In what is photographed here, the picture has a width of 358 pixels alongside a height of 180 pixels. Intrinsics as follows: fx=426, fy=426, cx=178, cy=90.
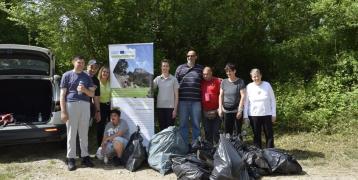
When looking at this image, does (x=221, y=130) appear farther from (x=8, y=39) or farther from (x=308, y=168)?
(x=8, y=39)

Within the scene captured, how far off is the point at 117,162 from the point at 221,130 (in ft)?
6.97

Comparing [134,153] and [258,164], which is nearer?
[258,164]

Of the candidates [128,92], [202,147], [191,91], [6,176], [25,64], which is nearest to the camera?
[6,176]

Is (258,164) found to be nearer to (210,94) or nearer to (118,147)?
(210,94)

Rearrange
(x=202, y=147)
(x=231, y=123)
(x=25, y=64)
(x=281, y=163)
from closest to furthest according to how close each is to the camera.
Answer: (x=281, y=163) < (x=202, y=147) < (x=231, y=123) < (x=25, y=64)

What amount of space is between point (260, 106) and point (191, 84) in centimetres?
127

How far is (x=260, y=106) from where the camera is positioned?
7258 mm

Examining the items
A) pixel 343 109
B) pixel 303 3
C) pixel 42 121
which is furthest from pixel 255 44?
pixel 42 121

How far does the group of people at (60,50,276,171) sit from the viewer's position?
698 cm

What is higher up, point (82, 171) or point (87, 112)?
point (87, 112)

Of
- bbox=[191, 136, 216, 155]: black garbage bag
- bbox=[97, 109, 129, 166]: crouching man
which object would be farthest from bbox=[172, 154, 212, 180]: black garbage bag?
bbox=[97, 109, 129, 166]: crouching man

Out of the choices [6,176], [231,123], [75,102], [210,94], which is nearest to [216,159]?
[231,123]

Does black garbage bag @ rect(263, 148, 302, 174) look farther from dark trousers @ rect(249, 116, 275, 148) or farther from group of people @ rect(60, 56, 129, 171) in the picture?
group of people @ rect(60, 56, 129, 171)

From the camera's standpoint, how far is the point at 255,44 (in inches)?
451
